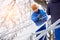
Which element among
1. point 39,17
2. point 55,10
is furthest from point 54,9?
point 39,17

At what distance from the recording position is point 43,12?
6.65 feet

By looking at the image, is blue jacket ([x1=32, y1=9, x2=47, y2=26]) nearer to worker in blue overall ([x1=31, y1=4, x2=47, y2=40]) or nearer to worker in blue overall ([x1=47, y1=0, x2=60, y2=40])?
worker in blue overall ([x1=31, y1=4, x2=47, y2=40])

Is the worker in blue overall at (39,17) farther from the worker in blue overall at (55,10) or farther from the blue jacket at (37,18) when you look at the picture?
the worker in blue overall at (55,10)

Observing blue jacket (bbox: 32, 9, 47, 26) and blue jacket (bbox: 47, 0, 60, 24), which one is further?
blue jacket (bbox: 32, 9, 47, 26)

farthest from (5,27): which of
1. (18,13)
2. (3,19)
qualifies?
(18,13)

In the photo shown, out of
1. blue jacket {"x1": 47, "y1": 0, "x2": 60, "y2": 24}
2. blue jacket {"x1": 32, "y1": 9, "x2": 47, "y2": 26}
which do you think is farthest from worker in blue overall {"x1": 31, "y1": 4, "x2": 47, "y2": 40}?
blue jacket {"x1": 47, "y1": 0, "x2": 60, "y2": 24}

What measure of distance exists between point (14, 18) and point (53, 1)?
3.24 feet

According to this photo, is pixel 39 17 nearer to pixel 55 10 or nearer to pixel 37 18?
pixel 37 18

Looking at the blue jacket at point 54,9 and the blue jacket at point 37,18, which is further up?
the blue jacket at point 54,9

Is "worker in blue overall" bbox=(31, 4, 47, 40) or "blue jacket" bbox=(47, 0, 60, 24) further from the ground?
"blue jacket" bbox=(47, 0, 60, 24)

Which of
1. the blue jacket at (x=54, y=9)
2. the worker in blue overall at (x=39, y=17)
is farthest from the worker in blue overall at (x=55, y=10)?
the worker in blue overall at (x=39, y=17)

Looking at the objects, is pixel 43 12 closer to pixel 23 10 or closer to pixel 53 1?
pixel 23 10

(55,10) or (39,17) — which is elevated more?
(55,10)

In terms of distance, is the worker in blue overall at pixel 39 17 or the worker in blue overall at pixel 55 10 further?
the worker in blue overall at pixel 39 17
